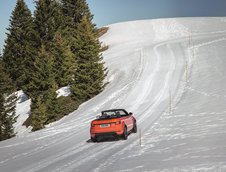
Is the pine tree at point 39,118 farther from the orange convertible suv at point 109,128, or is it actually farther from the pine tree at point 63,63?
the orange convertible suv at point 109,128

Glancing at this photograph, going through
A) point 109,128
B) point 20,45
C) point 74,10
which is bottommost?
point 109,128

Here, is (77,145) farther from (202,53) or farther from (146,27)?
(146,27)

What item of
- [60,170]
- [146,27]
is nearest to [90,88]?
[60,170]

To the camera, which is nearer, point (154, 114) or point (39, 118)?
point (154, 114)

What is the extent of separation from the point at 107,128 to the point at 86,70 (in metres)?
23.1

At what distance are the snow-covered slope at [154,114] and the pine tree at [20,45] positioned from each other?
1121 centimetres

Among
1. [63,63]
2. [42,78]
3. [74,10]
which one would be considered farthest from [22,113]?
[74,10]

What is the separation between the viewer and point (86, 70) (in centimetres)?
4053

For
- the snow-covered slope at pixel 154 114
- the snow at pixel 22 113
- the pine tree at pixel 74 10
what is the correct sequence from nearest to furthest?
the snow-covered slope at pixel 154 114 → the snow at pixel 22 113 → the pine tree at pixel 74 10

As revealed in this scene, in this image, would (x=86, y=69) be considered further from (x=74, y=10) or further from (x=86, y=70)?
(x=74, y=10)

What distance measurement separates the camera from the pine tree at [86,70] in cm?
4019

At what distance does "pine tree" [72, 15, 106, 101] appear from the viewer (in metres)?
40.2

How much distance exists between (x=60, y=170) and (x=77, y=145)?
5.88 m

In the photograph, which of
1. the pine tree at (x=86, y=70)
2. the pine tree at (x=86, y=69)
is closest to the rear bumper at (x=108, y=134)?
the pine tree at (x=86, y=69)
